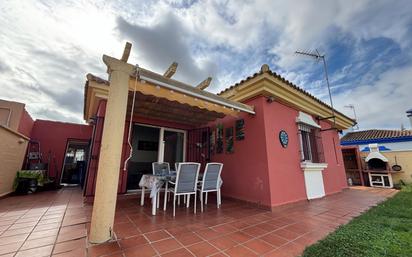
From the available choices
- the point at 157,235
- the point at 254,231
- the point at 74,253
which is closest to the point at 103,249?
the point at 74,253

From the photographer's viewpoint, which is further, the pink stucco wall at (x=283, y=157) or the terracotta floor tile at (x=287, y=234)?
the pink stucco wall at (x=283, y=157)

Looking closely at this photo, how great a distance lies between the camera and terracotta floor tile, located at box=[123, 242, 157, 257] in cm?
205

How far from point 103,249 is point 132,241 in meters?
0.39

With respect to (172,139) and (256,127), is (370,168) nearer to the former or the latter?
(256,127)

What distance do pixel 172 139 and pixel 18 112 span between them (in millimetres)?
7447

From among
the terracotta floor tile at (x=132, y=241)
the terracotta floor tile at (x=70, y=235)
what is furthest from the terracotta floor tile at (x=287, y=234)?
the terracotta floor tile at (x=70, y=235)

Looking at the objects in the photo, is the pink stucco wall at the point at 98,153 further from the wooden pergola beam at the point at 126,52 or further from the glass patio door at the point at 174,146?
the wooden pergola beam at the point at 126,52

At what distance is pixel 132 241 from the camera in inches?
95.8

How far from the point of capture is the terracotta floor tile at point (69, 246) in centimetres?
Answer: 213

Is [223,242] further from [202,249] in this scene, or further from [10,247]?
[10,247]

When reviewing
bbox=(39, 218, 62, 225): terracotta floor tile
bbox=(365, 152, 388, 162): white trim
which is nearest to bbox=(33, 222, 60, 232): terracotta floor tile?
bbox=(39, 218, 62, 225): terracotta floor tile

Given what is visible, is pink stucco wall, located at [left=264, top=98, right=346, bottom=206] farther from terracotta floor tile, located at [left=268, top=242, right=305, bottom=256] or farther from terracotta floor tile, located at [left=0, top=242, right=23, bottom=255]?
terracotta floor tile, located at [left=0, top=242, right=23, bottom=255]

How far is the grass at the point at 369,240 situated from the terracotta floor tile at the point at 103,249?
257cm

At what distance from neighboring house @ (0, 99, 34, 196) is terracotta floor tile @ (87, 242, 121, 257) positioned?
6.19 meters
